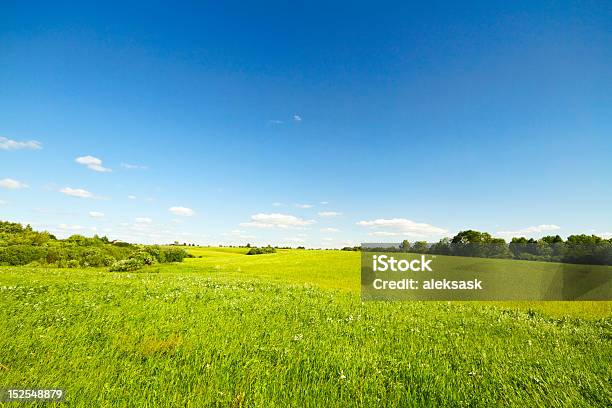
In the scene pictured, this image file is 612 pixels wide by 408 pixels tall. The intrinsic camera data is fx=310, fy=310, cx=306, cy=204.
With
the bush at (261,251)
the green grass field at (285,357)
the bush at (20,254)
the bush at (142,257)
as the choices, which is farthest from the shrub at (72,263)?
the bush at (261,251)

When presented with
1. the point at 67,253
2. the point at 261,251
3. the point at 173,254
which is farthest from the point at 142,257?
the point at 261,251

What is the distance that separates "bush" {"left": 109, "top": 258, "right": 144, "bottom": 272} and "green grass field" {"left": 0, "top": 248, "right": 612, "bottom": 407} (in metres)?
30.9

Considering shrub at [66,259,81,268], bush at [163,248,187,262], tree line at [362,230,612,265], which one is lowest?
shrub at [66,259,81,268]

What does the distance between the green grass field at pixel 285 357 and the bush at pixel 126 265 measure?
30.9 meters

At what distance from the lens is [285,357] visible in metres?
6.24

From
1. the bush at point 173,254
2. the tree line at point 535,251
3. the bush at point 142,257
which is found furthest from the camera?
the bush at point 173,254

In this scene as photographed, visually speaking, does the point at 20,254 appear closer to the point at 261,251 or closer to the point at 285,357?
the point at 261,251

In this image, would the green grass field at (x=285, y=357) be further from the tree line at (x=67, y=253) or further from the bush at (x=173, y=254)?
the bush at (x=173, y=254)

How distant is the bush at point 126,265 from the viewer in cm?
3891

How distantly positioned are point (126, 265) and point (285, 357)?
4041 centimetres

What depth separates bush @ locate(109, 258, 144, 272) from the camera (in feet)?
128


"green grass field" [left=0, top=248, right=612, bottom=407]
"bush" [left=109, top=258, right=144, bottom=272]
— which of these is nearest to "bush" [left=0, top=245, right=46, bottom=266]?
"bush" [left=109, top=258, right=144, bottom=272]

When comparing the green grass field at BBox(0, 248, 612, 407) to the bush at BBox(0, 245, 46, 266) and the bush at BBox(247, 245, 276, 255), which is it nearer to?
the bush at BBox(0, 245, 46, 266)

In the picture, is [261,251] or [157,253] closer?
[157,253]
